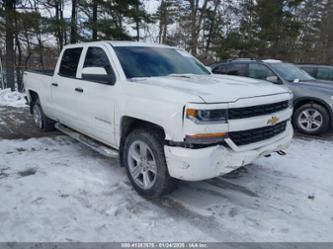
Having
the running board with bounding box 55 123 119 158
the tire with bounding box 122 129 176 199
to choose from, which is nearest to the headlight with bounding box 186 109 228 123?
the tire with bounding box 122 129 176 199

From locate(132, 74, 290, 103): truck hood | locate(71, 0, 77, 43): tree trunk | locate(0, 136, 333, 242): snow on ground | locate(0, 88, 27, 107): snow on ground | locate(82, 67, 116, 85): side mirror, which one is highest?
locate(71, 0, 77, 43): tree trunk

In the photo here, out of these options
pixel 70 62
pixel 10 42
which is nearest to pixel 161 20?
pixel 10 42

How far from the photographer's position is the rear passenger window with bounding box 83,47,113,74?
13.0 ft

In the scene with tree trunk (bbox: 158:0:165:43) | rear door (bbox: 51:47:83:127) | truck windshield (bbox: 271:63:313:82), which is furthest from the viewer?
tree trunk (bbox: 158:0:165:43)

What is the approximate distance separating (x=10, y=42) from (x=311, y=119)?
613 inches

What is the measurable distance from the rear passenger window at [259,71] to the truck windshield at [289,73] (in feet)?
0.73

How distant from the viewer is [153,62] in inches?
Result: 163

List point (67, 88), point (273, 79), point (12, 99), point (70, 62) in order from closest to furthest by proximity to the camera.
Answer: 1. point (67, 88)
2. point (70, 62)
3. point (273, 79)
4. point (12, 99)

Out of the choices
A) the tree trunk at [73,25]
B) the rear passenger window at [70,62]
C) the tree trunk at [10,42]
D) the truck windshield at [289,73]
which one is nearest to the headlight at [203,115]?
the rear passenger window at [70,62]

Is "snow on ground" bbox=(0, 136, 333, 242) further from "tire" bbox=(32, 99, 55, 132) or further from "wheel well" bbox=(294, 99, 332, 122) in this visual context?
"wheel well" bbox=(294, 99, 332, 122)

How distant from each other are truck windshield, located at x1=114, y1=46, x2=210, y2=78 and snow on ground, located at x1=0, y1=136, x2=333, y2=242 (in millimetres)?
1556

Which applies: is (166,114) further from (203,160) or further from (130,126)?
(130,126)

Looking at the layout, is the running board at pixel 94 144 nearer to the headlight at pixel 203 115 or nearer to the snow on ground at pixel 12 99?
the headlight at pixel 203 115

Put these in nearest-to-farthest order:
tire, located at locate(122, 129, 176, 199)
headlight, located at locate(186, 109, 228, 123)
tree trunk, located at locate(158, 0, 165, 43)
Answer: headlight, located at locate(186, 109, 228, 123), tire, located at locate(122, 129, 176, 199), tree trunk, located at locate(158, 0, 165, 43)
